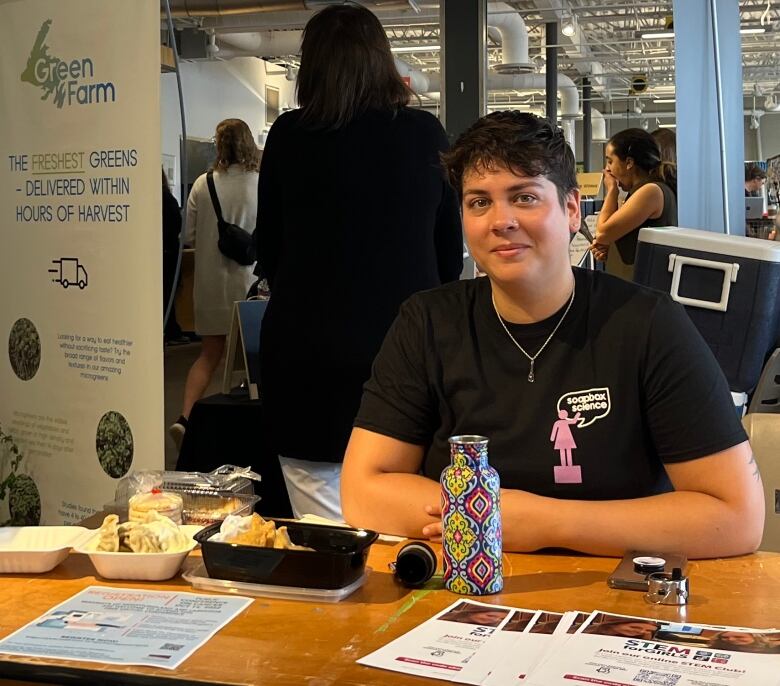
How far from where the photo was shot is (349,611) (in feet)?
4.59

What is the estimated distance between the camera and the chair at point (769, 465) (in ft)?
6.30

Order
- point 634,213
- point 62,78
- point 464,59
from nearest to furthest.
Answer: point 62,78
point 634,213
point 464,59

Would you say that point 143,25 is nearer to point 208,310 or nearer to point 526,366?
point 526,366

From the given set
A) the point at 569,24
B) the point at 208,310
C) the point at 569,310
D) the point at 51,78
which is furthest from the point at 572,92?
the point at 569,310

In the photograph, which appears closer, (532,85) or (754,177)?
(754,177)

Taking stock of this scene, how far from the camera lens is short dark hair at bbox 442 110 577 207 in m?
1.74

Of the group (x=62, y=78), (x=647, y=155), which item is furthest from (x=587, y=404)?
(x=647, y=155)

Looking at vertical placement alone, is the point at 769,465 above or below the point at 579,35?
below

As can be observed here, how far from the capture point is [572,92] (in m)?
16.6

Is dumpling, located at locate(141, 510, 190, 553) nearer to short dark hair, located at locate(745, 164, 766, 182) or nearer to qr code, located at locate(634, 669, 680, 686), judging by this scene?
qr code, located at locate(634, 669, 680, 686)

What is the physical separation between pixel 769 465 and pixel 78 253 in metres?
2.16

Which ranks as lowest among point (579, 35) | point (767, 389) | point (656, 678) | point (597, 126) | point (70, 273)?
point (656, 678)

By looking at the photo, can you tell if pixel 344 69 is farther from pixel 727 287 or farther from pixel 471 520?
pixel 471 520

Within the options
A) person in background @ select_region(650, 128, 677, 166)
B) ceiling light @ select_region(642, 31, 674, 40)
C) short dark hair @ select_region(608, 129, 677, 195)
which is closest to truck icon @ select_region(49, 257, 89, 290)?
short dark hair @ select_region(608, 129, 677, 195)
